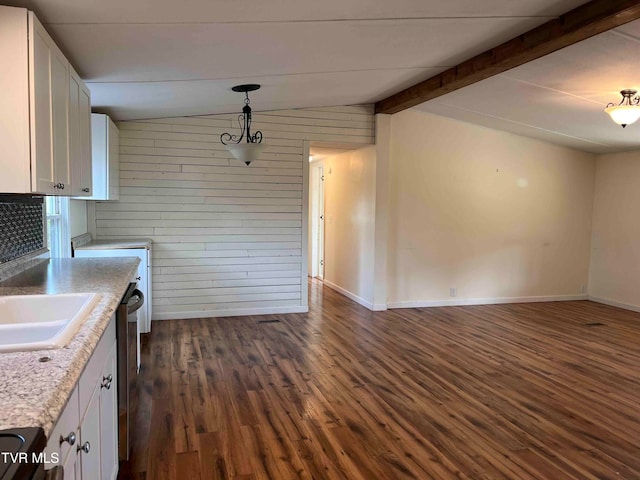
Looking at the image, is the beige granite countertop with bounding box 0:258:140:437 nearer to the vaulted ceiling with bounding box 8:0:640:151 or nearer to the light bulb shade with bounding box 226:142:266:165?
the vaulted ceiling with bounding box 8:0:640:151

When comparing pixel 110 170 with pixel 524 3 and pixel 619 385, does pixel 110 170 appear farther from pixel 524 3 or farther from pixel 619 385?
pixel 619 385

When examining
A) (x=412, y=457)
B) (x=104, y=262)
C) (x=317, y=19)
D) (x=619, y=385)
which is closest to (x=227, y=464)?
(x=412, y=457)

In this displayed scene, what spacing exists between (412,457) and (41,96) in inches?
101

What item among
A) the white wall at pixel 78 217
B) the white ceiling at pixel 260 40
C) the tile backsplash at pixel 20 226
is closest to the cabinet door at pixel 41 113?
the white ceiling at pixel 260 40

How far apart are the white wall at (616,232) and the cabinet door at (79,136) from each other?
22.6ft

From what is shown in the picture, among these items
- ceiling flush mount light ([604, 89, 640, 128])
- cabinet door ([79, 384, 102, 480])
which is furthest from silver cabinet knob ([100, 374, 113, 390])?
ceiling flush mount light ([604, 89, 640, 128])

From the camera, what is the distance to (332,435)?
2893 mm

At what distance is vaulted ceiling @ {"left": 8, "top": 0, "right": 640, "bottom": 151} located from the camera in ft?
8.05

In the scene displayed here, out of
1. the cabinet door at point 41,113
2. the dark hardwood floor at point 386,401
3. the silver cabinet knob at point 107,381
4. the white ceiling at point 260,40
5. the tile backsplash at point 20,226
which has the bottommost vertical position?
the dark hardwood floor at point 386,401

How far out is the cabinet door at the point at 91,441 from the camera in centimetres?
150

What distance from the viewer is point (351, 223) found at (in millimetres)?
7020

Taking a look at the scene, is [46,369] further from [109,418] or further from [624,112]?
[624,112]

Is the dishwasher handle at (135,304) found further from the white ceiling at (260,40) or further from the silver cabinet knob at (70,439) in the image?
the white ceiling at (260,40)

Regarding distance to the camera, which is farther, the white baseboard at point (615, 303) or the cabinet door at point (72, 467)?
the white baseboard at point (615, 303)
